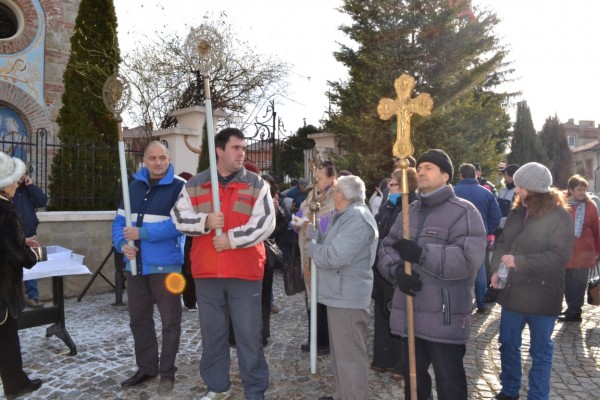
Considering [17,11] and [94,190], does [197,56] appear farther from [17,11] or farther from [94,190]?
[17,11]

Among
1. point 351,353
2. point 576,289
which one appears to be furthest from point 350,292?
point 576,289

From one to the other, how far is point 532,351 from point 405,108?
79.5 inches

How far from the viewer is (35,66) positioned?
1241cm

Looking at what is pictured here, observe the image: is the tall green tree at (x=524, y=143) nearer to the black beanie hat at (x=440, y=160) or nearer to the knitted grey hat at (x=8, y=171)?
the black beanie hat at (x=440, y=160)

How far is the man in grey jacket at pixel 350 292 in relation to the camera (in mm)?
3371

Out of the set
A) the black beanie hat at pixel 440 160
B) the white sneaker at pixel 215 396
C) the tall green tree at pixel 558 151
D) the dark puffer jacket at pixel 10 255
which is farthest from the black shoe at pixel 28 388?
the tall green tree at pixel 558 151

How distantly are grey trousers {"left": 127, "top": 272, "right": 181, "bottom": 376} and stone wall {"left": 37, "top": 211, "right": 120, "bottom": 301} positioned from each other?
3.97 metres

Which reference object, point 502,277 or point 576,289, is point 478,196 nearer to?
point 576,289

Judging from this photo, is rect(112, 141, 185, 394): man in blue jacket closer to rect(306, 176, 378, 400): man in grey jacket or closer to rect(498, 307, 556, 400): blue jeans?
rect(306, 176, 378, 400): man in grey jacket

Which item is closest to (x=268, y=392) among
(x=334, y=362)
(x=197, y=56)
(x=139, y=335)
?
(x=334, y=362)

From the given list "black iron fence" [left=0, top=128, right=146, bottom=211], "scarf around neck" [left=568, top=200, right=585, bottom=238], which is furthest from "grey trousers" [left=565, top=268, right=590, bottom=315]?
"black iron fence" [left=0, top=128, right=146, bottom=211]

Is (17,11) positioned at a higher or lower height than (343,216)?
higher

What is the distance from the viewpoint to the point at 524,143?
126ft

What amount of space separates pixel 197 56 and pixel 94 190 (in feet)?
16.6
